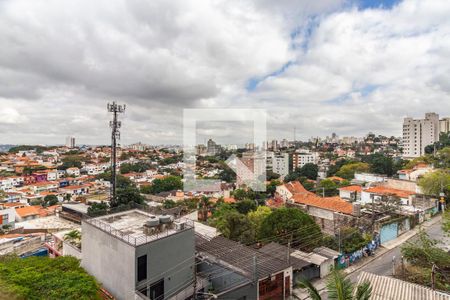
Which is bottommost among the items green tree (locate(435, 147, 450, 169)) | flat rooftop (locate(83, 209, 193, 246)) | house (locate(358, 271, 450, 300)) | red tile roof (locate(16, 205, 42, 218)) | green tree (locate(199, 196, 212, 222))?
red tile roof (locate(16, 205, 42, 218))

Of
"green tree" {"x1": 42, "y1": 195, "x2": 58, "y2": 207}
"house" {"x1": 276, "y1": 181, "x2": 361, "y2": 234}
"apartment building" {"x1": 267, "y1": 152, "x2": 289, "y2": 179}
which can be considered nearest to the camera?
"house" {"x1": 276, "y1": 181, "x2": 361, "y2": 234}

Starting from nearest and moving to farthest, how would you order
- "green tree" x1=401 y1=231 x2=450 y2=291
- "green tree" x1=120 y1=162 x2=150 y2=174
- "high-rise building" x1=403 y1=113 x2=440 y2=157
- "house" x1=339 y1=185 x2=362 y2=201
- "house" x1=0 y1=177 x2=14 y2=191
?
"green tree" x1=401 y1=231 x2=450 y2=291 < "house" x1=339 y1=185 x2=362 y2=201 < "house" x1=0 y1=177 x2=14 y2=191 < "high-rise building" x1=403 y1=113 x2=440 y2=157 < "green tree" x1=120 y1=162 x2=150 y2=174

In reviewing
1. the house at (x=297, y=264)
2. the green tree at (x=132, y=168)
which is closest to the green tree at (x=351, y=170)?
the house at (x=297, y=264)

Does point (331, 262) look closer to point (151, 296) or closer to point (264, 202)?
point (151, 296)

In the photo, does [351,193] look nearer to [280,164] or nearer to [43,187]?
[280,164]

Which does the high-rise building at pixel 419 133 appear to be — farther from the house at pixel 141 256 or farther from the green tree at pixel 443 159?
the house at pixel 141 256

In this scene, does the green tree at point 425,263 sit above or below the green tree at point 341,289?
below

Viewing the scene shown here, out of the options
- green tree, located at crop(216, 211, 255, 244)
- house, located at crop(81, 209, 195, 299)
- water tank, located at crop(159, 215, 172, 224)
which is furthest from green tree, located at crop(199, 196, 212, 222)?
water tank, located at crop(159, 215, 172, 224)

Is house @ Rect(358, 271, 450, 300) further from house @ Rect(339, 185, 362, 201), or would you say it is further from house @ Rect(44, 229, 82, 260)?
house @ Rect(339, 185, 362, 201)
